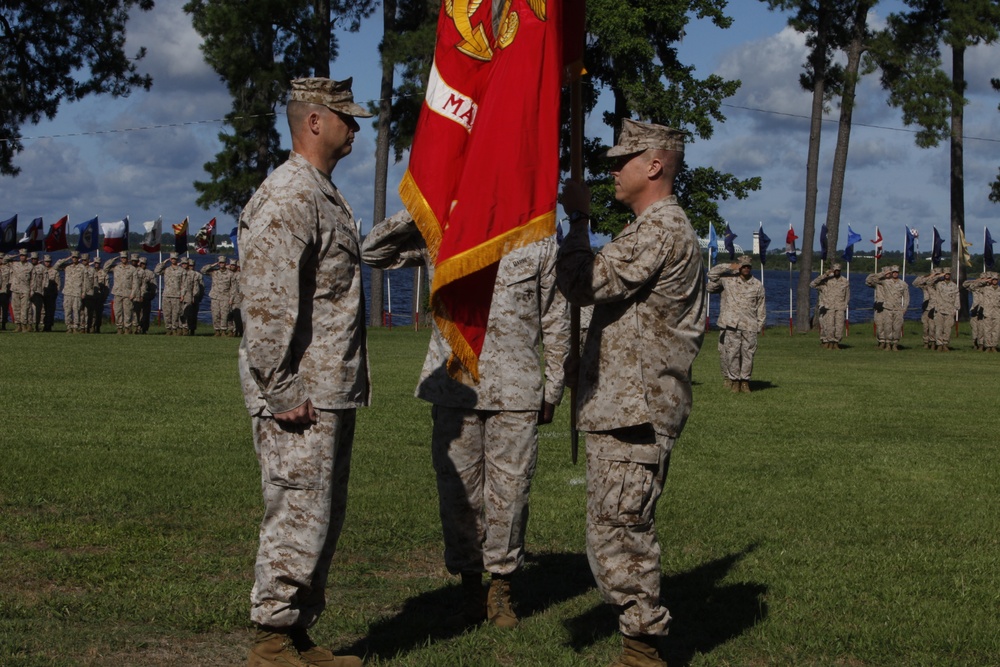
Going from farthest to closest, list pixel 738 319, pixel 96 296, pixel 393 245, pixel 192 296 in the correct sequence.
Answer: pixel 192 296
pixel 96 296
pixel 738 319
pixel 393 245

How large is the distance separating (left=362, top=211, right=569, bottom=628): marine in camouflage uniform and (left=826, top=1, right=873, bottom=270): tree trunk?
40.4 meters

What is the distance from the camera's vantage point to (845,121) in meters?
46.0

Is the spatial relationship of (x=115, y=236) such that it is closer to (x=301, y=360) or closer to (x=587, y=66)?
(x=587, y=66)

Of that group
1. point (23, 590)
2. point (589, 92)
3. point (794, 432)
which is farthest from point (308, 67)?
point (23, 590)

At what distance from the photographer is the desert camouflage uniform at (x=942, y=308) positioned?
35.7 m

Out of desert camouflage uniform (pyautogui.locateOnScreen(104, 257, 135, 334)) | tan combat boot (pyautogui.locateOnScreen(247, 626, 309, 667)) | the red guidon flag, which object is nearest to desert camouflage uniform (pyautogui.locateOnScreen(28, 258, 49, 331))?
desert camouflage uniform (pyautogui.locateOnScreen(104, 257, 135, 334))

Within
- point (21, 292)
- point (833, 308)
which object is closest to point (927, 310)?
point (833, 308)

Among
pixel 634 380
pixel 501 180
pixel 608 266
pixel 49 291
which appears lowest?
pixel 634 380

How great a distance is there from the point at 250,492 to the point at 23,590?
3.04 m

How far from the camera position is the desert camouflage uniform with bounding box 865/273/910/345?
116 ft

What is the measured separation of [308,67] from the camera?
44.2m

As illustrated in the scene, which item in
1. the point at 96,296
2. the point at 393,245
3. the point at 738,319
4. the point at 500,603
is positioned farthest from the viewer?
the point at 96,296

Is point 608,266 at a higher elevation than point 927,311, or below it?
below

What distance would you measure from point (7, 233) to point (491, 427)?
3552 centimetres
